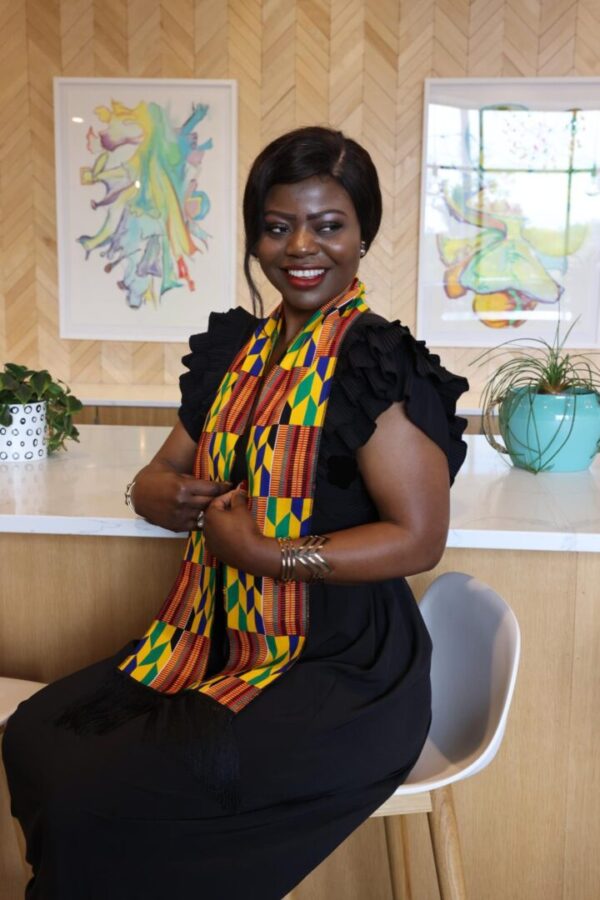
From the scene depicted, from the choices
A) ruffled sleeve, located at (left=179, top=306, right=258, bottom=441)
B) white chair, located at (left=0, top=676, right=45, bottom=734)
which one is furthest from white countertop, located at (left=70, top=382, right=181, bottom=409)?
white chair, located at (left=0, top=676, right=45, bottom=734)

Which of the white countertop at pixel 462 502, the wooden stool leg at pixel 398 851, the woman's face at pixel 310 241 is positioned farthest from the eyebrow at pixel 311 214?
the wooden stool leg at pixel 398 851

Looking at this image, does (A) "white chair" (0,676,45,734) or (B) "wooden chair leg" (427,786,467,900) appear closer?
(B) "wooden chair leg" (427,786,467,900)

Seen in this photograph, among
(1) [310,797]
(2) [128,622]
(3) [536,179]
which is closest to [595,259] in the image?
(3) [536,179]

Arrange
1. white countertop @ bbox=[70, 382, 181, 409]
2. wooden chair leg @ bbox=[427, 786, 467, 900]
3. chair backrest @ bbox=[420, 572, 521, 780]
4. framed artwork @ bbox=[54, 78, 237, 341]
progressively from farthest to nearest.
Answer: framed artwork @ bbox=[54, 78, 237, 341] → white countertop @ bbox=[70, 382, 181, 409] → wooden chair leg @ bbox=[427, 786, 467, 900] → chair backrest @ bbox=[420, 572, 521, 780]

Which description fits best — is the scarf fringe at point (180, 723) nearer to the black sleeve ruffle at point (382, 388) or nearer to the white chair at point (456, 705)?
the white chair at point (456, 705)

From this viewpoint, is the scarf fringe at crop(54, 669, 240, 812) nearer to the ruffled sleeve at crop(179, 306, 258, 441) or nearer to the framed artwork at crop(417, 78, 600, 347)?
the ruffled sleeve at crop(179, 306, 258, 441)

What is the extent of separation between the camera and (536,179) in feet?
15.0

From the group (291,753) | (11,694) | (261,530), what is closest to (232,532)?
(261,530)

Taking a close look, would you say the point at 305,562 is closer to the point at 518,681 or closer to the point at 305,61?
the point at 518,681

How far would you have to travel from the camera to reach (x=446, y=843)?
1.55 metres

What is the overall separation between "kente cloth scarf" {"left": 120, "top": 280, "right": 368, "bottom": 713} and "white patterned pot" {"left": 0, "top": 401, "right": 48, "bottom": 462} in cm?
71

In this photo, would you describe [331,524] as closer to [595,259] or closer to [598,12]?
[595,259]

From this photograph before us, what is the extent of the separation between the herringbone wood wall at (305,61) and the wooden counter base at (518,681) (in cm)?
295

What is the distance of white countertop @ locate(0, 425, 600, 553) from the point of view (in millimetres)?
1747
